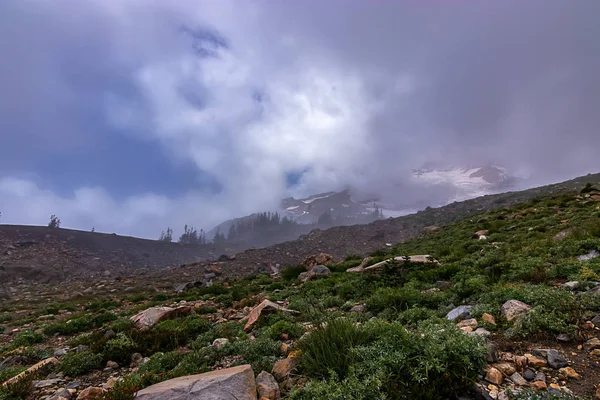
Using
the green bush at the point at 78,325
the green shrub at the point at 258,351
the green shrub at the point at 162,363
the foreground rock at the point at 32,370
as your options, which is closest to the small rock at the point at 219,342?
the green shrub at the point at 258,351

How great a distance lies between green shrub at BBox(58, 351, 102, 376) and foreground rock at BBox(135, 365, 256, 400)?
2.89 metres

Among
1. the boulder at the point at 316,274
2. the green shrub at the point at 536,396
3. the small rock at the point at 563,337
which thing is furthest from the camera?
the boulder at the point at 316,274

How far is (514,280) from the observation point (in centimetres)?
663

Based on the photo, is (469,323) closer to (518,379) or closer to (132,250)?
(518,379)

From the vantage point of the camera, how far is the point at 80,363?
5633mm

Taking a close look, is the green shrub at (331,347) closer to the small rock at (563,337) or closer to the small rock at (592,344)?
the small rock at (563,337)

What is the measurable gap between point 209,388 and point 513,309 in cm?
480

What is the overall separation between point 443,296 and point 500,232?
10845 millimetres

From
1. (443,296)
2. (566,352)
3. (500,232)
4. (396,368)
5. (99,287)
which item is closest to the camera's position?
(396,368)

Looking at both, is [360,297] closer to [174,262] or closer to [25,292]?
[25,292]

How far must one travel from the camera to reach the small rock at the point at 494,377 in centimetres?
313

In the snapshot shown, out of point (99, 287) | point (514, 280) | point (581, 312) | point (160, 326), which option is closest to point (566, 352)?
point (581, 312)

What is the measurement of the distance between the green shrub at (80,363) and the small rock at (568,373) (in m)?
7.44

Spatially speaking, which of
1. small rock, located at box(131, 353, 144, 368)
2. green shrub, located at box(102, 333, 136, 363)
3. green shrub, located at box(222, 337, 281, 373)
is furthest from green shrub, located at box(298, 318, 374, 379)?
green shrub, located at box(102, 333, 136, 363)
